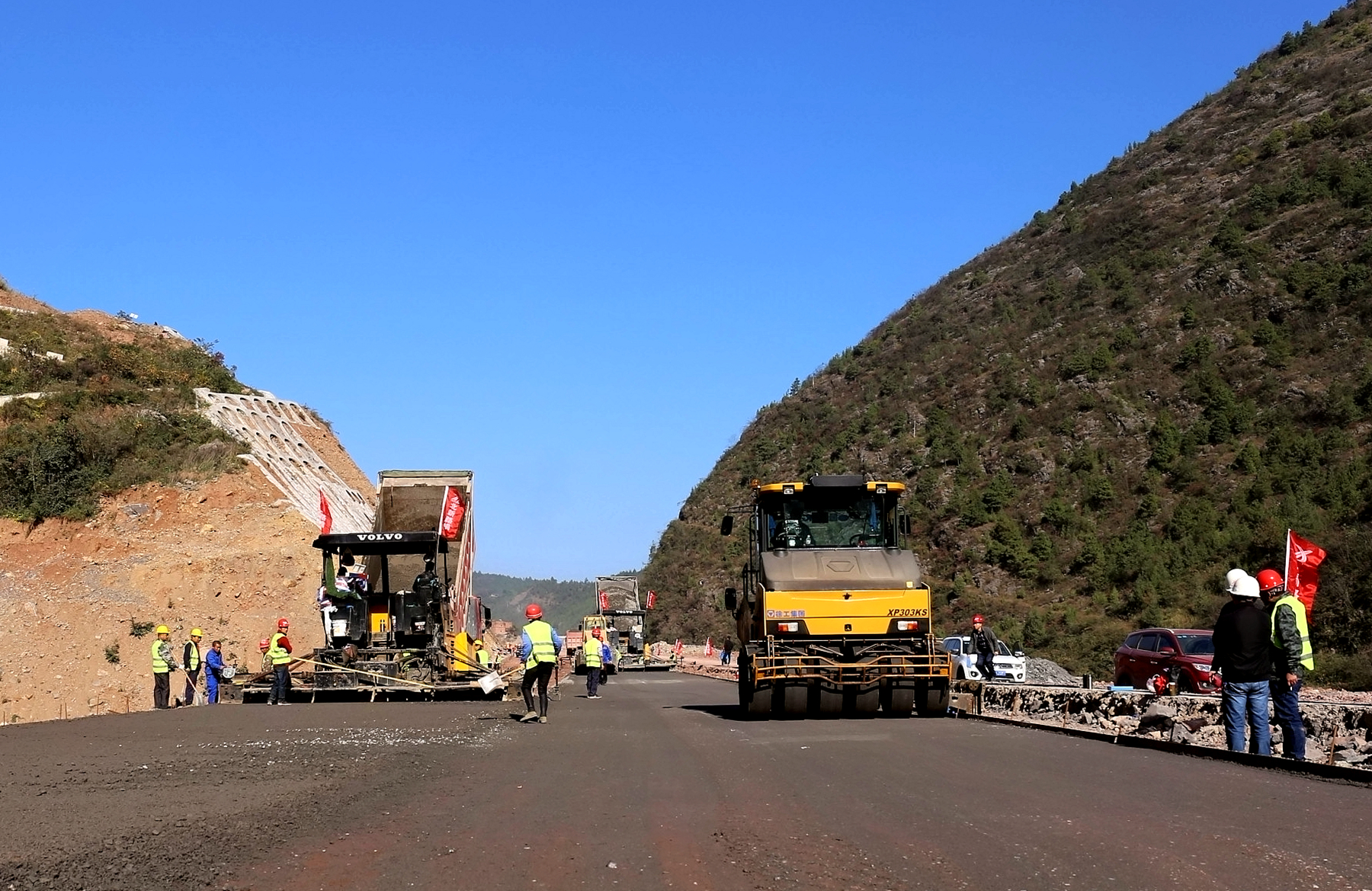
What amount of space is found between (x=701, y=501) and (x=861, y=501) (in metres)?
61.1

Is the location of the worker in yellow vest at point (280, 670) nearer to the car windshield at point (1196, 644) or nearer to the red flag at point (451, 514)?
the red flag at point (451, 514)

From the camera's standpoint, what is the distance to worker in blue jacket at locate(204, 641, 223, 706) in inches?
993

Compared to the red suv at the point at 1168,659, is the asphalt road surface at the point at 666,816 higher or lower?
lower

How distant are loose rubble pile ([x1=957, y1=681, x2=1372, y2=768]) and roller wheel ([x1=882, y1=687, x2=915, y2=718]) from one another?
1747 mm

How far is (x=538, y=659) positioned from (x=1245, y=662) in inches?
397

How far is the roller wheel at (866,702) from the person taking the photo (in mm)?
18344

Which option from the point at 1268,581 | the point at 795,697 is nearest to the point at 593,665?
the point at 795,697

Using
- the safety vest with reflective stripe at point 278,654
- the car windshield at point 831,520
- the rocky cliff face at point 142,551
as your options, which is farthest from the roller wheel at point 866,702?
the rocky cliff face at point 142,551

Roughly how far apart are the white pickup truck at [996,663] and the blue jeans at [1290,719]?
15.4 metres

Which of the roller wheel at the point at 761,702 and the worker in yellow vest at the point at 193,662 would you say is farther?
the worker in yellow vest at the point at 193,662

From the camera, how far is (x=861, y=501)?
→ 19188 millimetres

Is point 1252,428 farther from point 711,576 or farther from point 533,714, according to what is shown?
point 533,714

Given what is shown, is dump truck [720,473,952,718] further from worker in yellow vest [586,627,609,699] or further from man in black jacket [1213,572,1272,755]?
worker in yellow vest [586,627,609,699]

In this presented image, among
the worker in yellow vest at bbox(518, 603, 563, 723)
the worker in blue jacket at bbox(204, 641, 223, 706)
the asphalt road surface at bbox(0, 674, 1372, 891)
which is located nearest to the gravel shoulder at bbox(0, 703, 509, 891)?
the asphalt road surface at bbox(0, 674, 1372, 891)
